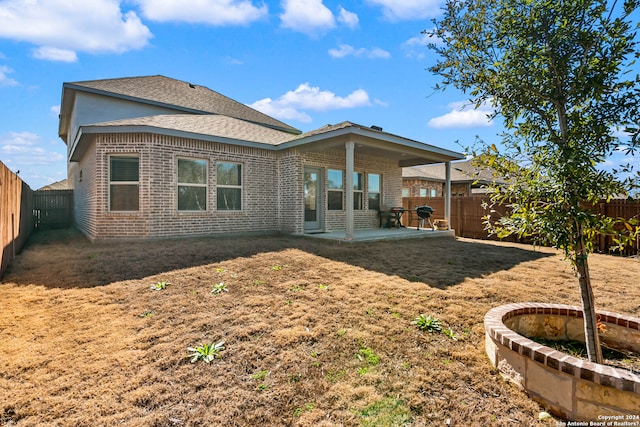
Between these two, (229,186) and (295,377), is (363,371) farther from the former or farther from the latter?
(229,186)

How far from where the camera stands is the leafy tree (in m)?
2.41

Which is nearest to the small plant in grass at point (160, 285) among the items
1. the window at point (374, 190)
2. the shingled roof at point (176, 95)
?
the window at point (374, 190)

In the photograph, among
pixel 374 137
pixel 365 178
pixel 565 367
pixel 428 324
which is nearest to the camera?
pixel 565 367

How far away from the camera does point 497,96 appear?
291 centimetres

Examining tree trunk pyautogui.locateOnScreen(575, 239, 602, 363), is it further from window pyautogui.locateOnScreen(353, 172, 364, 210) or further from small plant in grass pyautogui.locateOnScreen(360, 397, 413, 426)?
window pyautogui.locateOnScreen(353, 172, 364, 210)

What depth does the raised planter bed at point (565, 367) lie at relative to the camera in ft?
6.43

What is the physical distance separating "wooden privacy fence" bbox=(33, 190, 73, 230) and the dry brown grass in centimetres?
1054

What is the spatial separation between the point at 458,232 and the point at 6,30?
55.0ft

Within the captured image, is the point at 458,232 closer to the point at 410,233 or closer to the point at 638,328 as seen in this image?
the point at 410,233

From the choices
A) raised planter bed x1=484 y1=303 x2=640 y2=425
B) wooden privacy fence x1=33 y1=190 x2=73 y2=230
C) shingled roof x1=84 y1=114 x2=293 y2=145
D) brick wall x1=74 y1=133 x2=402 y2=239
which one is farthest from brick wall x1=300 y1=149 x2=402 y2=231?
wooden privacy fence x1=33 y1=190 x2=73 y2=230

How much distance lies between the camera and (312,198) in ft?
35.6

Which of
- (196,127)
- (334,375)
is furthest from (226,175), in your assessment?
(334,375)

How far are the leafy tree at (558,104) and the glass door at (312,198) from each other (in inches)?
311

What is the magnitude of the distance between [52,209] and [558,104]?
19.5m
